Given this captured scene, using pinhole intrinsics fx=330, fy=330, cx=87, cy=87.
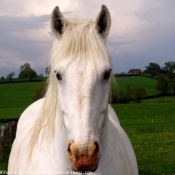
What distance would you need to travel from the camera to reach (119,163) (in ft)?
11.3

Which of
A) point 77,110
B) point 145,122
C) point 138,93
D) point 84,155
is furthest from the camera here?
point 138,93

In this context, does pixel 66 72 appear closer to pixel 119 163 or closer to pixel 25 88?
pixel 119 163

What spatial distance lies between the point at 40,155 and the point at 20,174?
0.57 meters

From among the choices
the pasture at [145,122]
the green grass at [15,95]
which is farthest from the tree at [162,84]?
the green grass at [15,95]

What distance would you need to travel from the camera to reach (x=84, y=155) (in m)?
2.54

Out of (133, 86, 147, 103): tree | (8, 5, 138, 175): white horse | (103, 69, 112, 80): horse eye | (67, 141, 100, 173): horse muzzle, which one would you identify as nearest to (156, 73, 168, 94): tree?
(133, 86, 147, 103): tree

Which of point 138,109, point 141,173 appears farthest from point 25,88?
point 141,173

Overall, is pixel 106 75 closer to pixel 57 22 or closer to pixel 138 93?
pixel 57 22

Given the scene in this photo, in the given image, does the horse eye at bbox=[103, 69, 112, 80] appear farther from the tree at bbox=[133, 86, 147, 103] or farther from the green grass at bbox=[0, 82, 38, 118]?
the tree at bbox=[133, 86, 147, 103]

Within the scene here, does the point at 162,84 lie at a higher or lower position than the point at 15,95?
higher

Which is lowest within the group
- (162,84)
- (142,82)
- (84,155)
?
(84,155)

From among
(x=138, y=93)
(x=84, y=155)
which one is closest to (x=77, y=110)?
(x=84, y=155)

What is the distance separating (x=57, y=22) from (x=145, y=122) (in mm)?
26284

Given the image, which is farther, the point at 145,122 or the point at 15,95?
the point at 15,95
